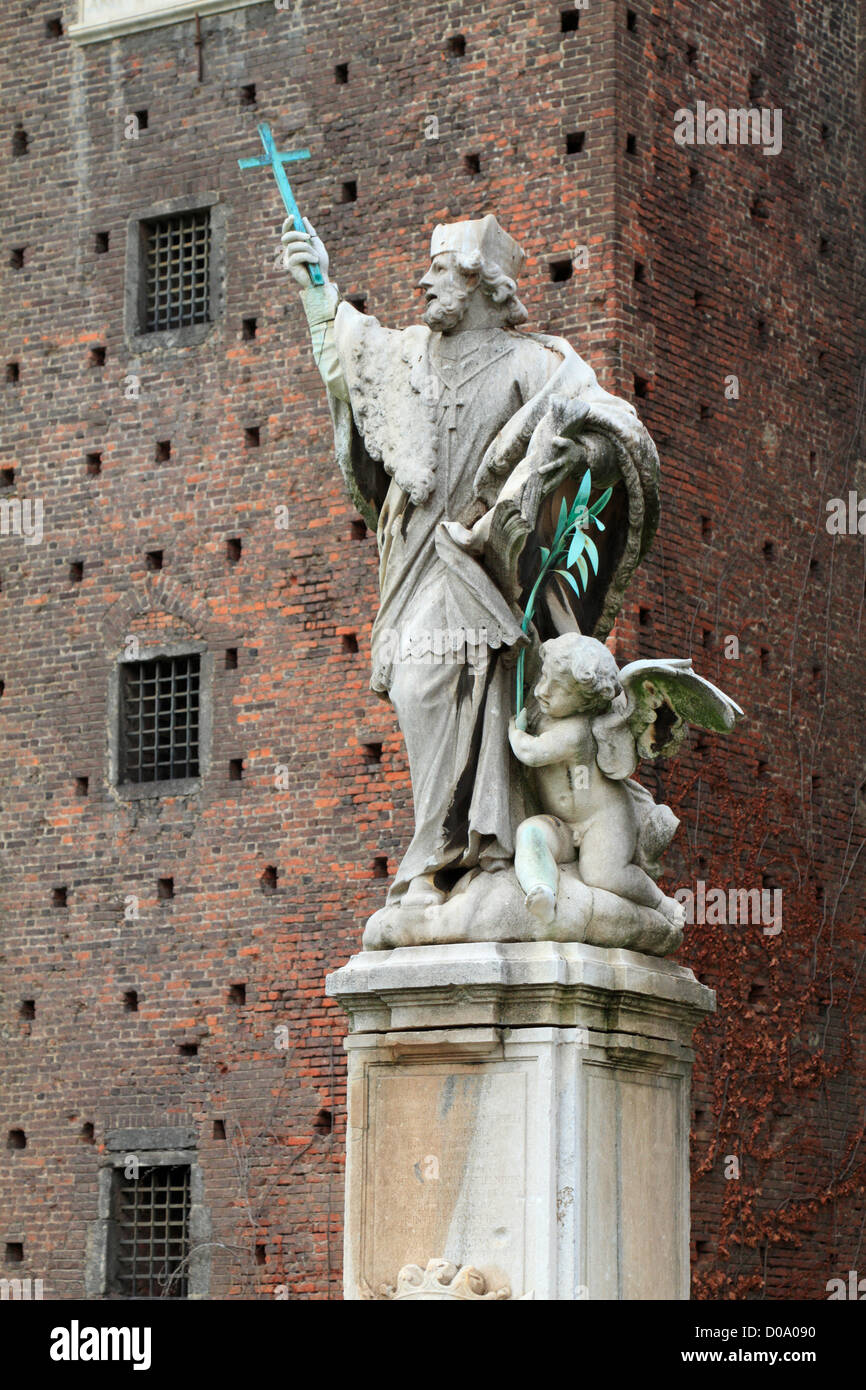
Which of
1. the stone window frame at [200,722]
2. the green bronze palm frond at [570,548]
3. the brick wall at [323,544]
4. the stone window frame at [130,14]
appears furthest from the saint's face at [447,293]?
the stone window frame at [130,14]

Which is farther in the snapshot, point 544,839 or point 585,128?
point 585,128

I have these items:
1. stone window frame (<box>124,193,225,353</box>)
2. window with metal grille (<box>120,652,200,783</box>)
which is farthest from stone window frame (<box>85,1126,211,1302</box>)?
stone window frame (<box>124,193,225,353</box>)

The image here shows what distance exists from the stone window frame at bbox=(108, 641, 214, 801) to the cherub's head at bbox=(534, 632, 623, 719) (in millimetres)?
10938

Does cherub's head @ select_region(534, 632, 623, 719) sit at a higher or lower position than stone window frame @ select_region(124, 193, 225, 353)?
lower

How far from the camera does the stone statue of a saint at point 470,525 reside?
7.48 meters

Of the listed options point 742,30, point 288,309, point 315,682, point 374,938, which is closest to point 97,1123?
point 315,682

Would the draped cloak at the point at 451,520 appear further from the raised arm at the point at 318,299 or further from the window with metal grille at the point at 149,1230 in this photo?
the window with metal grille at the point at 149,1230

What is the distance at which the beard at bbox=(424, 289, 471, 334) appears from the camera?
313 inches

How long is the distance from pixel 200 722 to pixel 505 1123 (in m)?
11.4

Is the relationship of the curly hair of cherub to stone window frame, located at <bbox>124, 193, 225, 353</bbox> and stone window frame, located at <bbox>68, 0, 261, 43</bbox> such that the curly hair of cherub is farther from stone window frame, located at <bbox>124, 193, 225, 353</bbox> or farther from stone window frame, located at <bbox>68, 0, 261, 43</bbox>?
stone window frame, located at <bbox>68, 0, 261, 43</bbox>

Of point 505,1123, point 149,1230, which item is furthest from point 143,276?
point 505,1123

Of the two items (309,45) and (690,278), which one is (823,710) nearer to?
(690,278)

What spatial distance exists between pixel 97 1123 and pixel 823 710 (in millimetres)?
6008
